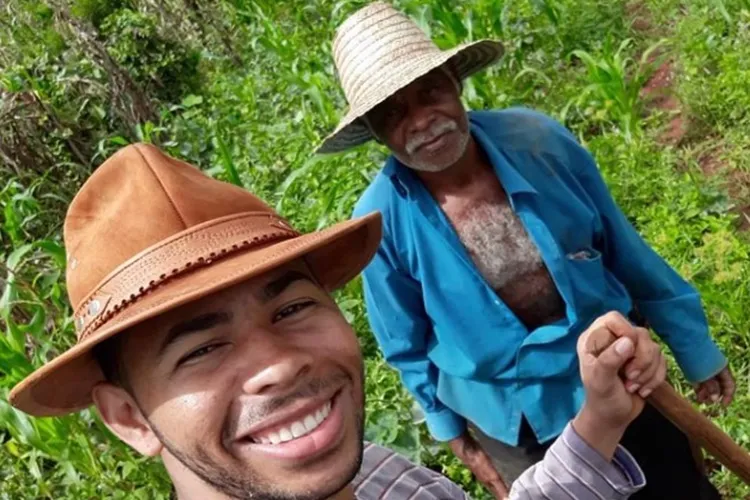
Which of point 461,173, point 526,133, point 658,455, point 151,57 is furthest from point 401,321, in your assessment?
point 151,57

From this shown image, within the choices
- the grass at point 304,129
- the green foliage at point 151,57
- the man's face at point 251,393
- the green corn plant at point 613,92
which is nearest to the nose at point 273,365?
the man's face at point 251,393

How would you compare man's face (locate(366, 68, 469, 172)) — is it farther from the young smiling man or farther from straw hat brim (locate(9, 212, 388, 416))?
the young smiling man

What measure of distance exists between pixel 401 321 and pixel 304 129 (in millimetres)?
2910

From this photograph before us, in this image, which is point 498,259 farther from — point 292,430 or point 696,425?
point 292,430

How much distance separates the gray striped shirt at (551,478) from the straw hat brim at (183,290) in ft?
1.04

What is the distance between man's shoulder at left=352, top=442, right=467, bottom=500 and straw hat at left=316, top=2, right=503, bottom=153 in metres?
0.73

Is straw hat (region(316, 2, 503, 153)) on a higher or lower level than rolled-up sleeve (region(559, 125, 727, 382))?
higher

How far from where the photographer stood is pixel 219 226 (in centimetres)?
128

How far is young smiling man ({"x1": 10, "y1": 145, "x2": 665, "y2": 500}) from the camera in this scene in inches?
46.4

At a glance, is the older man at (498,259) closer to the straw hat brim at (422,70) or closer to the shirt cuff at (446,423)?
the straw hat brim at (422,70)

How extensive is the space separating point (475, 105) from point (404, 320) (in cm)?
217

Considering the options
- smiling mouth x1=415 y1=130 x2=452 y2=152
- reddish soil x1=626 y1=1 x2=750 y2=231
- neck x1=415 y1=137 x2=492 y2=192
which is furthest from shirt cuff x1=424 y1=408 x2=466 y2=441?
reddish soil x1=626 y1=1 x2=750 y2=231

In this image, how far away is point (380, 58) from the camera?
2.00 meters

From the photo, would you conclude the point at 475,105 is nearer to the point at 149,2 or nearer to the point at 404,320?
the point at 404,320
